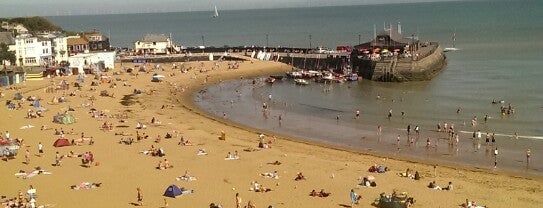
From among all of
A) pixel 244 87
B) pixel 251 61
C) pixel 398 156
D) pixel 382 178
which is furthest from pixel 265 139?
pixel 251 61

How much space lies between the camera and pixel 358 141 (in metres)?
34.0

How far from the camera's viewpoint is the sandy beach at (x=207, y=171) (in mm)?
22031

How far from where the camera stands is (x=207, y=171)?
25922mm

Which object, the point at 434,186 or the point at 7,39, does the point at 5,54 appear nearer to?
the point at 7,39

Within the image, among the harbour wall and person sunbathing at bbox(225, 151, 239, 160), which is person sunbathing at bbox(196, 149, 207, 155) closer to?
person sunbathing at bbox(225, 151, 239, 160)

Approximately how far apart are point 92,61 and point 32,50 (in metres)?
6.60

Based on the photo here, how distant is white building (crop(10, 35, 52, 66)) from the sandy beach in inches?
1021

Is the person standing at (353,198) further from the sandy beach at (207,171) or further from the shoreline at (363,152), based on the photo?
the shoreline at (363,152)

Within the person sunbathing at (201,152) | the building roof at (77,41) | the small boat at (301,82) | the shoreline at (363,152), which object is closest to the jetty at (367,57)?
the building roof at (77,41)

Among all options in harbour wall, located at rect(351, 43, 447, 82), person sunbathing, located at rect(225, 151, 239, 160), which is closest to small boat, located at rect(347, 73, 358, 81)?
harbour wall, located at rect(351, 43, 447, 82)

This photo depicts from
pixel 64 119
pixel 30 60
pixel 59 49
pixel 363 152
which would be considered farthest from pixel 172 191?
pixel 59 49

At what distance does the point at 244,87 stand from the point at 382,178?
35298 millimetres

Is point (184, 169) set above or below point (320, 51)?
below

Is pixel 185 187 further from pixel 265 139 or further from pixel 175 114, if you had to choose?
pixel 175 114
